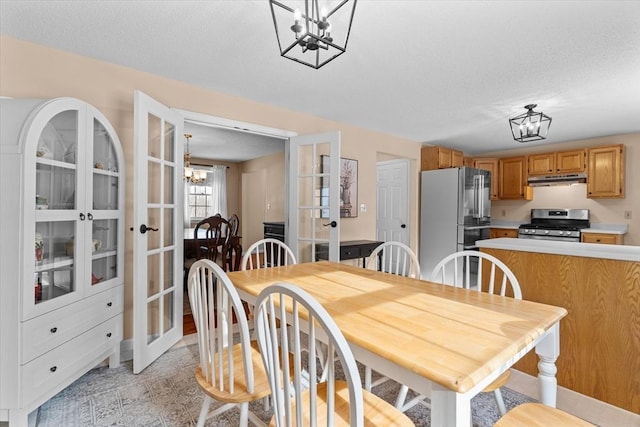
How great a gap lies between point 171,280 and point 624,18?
3.51m

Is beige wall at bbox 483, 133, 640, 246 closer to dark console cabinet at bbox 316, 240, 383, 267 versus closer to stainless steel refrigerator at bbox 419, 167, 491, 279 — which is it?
stainless steel refrigerator at bbox 419, 167, 491, 279

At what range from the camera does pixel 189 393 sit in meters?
1.95

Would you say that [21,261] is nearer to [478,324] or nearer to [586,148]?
[478,324]

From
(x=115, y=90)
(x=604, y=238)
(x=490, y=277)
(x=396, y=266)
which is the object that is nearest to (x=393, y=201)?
(x=604, y=238)

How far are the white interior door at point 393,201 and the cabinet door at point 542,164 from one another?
210 cm

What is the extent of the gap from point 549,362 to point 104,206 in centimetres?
267

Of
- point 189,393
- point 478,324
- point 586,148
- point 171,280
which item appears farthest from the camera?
point 586,148

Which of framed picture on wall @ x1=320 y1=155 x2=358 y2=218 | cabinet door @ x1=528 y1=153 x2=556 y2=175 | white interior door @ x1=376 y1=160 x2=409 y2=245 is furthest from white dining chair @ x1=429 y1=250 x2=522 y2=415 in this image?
cabinet door @ x1=528 y1=153 x2=556 y2=175

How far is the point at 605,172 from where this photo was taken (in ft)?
14.8

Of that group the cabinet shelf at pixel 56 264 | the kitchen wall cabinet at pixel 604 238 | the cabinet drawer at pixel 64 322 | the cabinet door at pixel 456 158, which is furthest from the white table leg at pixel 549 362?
the cabinet door at pixel 456 158

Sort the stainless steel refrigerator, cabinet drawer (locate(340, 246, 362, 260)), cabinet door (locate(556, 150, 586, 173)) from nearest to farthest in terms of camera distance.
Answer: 1. cabinet drawer (locate(340, 246, 362, 260))
2. the stainless steel refrigerator
3. cabinet door (locate(556, 150, 586, 173))

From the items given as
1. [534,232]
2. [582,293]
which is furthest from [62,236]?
[534,232]

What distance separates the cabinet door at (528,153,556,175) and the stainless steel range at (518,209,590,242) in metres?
0.67

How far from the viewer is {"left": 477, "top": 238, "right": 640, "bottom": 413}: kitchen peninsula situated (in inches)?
65.4
